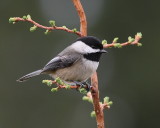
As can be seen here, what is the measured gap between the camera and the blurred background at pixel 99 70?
371 inches

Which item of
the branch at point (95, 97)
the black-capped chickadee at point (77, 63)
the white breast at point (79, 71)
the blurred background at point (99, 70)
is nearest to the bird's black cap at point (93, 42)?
the black-capped chickadee at point (77, 63)

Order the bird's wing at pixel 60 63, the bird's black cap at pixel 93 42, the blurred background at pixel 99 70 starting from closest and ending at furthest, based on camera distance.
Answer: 1. the bird's black cap at pixel 93 42
2. the bird's wing at pixel 60 63
3. the blurred background at pixel 99 70

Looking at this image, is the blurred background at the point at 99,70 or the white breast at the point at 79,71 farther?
the blurred background at the point at 99,70

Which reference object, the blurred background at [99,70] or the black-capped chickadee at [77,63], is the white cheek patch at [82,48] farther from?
the blurred background at [99,70]

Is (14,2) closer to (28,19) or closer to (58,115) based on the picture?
(58,115)

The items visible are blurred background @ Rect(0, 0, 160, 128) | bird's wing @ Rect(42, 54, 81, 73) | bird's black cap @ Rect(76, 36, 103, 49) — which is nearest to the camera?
bird's black cap @ Rect(76, 36, 103, 49)

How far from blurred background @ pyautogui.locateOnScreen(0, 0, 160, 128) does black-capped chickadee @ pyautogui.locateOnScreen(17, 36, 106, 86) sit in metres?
5.34

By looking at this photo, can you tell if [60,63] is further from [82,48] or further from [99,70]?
[99,70]

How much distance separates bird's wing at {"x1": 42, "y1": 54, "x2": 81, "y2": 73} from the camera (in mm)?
3889

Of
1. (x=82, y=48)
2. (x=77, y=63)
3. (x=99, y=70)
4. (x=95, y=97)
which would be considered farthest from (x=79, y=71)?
(x=99, y=70)

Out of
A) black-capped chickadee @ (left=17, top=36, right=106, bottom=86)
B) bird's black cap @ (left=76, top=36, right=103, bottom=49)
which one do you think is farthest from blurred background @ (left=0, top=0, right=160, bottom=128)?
bird's black cap @ (left=76, top=36, right=103, bottom=49)

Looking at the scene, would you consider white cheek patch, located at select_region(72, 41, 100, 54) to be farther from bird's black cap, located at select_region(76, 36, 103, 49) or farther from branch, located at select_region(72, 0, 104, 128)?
branch, located at select_region(72, 0, 104, 128)

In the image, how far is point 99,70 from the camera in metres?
9.84

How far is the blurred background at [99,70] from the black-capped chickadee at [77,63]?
5.34m
